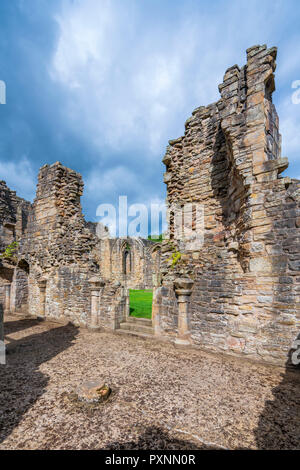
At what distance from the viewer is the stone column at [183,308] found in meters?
5.60

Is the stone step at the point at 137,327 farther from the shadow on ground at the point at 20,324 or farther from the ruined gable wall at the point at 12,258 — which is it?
the ruined gable wall at the point at 12,258

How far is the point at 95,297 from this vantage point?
7594mm

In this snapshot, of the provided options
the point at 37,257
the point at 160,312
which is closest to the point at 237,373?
the point at 160,312

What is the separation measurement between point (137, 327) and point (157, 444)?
15.8 feet

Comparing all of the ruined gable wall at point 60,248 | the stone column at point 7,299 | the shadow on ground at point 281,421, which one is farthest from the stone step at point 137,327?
the stone column at point 7,299

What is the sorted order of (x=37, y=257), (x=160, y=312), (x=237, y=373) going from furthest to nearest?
(x=37, y=257) < (x=160, y=312) < (x=237, y=373)

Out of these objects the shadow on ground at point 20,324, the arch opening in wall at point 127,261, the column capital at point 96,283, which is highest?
the arch opening in wall at point 127,261

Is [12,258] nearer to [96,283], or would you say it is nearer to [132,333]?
[96,283]

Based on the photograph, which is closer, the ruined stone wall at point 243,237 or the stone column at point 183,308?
the ruined stone wall at point 243,237

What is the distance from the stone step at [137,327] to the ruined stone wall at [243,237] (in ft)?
1.92

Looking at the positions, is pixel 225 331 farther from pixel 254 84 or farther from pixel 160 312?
pixel 254 84

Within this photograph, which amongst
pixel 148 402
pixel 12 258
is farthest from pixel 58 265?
pixel 148 402

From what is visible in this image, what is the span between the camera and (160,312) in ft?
20.8
